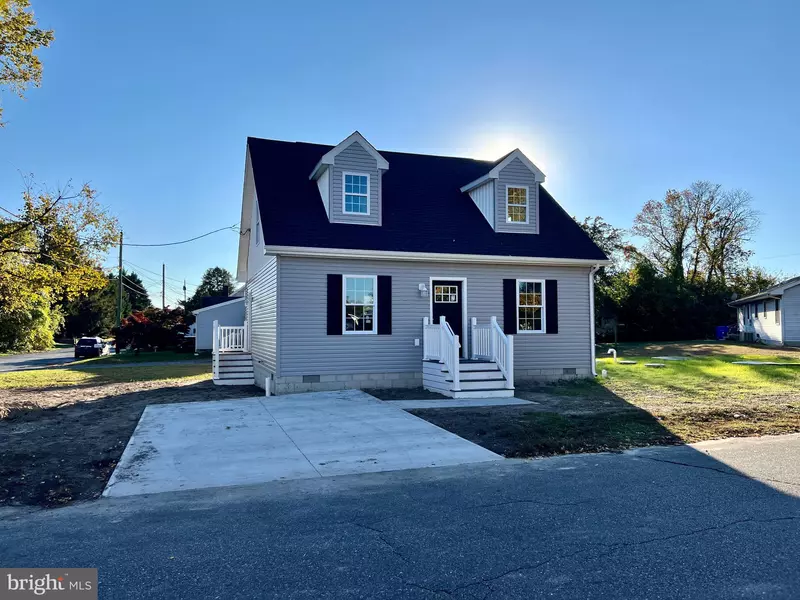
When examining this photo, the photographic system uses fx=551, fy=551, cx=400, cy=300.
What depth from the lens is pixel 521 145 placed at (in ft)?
53.4

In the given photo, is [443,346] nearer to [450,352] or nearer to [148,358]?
[450,352]

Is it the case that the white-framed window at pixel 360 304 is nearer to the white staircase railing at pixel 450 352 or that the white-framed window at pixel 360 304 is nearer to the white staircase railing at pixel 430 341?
the white staircase railing at pixel 430 341

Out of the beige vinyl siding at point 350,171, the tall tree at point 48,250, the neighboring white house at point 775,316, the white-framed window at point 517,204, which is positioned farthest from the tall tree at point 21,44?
the neighboring white house at point 775,316

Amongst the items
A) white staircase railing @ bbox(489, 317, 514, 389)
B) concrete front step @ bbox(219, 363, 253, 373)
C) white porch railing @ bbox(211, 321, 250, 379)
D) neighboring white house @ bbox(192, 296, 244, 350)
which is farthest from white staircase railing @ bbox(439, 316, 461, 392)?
neighboring white house @ bbox(192, 296, 244, 350)

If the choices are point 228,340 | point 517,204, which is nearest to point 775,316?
point 517,204

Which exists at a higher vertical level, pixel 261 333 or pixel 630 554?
pixel 261 333

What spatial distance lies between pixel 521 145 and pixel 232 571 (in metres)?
14.9

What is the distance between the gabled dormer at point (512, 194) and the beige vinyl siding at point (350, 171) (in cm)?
350

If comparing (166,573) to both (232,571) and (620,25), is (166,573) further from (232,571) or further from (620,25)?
(620,25)

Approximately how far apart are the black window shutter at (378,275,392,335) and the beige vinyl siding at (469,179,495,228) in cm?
388

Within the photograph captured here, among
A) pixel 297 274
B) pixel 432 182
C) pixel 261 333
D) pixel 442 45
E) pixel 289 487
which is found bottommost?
pixel 289 487

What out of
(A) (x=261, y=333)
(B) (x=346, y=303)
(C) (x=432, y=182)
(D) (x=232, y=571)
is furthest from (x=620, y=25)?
(D) (x=232, y=571)

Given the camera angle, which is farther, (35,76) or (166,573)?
(35,76)

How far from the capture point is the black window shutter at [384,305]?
14.0m
